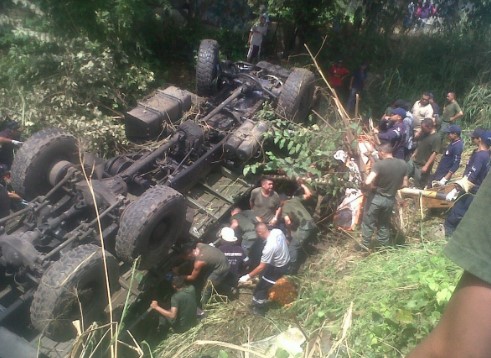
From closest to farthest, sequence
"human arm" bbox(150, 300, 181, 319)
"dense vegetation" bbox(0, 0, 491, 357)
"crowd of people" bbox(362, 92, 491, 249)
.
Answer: "dense vegetation" bbox(0, 0, 491, 357) < "human arm" bbox(150, 300, 181, 319) < "crowd of people" bbox(362, 92, 491, 249)

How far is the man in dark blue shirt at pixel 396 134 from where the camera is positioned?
6851 millimetres

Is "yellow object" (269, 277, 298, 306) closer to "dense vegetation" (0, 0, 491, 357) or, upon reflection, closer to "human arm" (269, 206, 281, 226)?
"dense vegetation" (0, 0, 491, 357)

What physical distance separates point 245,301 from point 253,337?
95 cm

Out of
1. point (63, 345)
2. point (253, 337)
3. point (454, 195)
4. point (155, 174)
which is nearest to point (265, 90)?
point (155, 174)

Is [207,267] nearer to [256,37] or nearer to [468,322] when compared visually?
[468,322]

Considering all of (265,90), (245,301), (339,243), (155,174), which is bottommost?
(245,301)

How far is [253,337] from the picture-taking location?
5.11 meters

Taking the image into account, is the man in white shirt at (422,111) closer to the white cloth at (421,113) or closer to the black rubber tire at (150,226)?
the white cloth at (421,113)

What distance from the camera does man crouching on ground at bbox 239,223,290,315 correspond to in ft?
18.6

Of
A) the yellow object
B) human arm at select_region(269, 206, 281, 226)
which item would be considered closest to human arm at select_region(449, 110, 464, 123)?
human arm at select_region(269, 206, 281, 226)

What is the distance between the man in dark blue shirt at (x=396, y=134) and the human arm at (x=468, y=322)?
19.6ft

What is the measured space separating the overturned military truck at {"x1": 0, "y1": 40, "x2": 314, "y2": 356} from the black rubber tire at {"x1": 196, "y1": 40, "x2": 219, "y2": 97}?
351mm

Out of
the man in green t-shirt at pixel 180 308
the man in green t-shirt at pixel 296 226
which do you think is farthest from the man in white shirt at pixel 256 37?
the man in green t-shirt at pixel 180 308

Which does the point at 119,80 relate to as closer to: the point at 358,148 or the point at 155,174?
the point at 155,174
